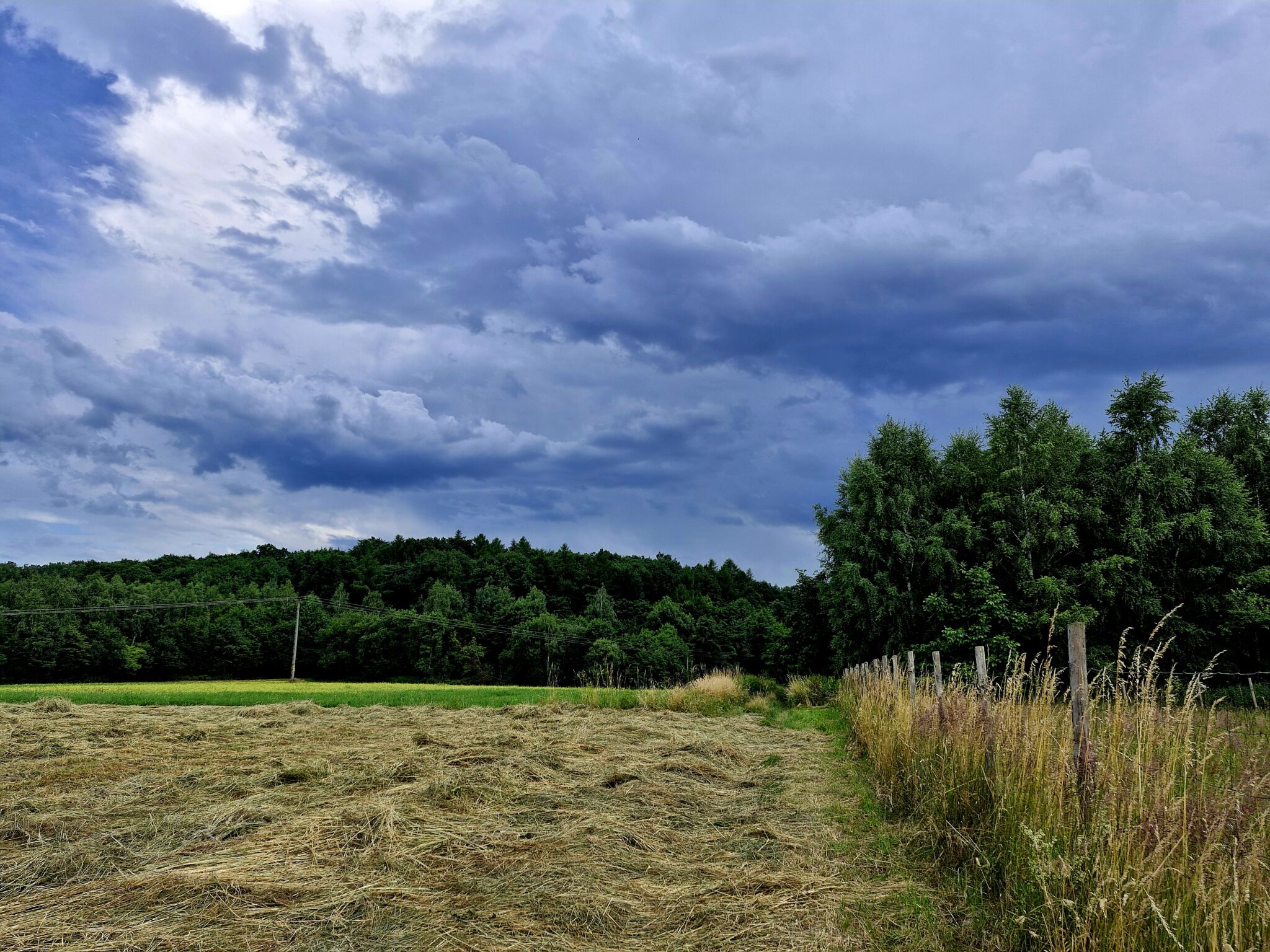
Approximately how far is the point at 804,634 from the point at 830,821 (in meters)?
31.3

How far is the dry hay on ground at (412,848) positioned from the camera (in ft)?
11.7

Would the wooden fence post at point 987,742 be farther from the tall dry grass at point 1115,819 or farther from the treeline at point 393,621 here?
the treeline at point 393,621

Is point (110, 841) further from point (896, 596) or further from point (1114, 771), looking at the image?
point (896, 596)

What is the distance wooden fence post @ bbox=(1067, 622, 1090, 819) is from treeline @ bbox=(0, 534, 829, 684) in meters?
38.9

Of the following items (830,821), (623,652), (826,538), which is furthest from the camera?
(623,652)

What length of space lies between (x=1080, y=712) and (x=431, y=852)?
3.88 metres

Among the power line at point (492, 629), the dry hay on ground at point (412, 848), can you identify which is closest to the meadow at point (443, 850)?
the dry hay on ground at point (412, 848)

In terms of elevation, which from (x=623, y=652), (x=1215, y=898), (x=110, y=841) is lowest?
(x=623, y=652)

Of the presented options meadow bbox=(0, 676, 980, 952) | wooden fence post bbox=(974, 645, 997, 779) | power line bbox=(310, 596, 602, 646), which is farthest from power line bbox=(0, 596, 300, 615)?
wooden fence post bbox=(974, 645, 997, 779)

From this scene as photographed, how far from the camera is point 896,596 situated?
27438mm

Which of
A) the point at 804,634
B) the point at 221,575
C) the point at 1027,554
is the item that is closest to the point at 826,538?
the point at 804,634

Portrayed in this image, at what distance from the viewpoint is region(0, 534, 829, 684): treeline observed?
52.4 m

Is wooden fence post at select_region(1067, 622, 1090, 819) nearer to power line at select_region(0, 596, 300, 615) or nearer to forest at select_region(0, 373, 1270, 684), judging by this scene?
forest at select_region(0, 373, 1270, 684)

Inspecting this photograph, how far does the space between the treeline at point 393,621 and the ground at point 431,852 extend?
3599cm
